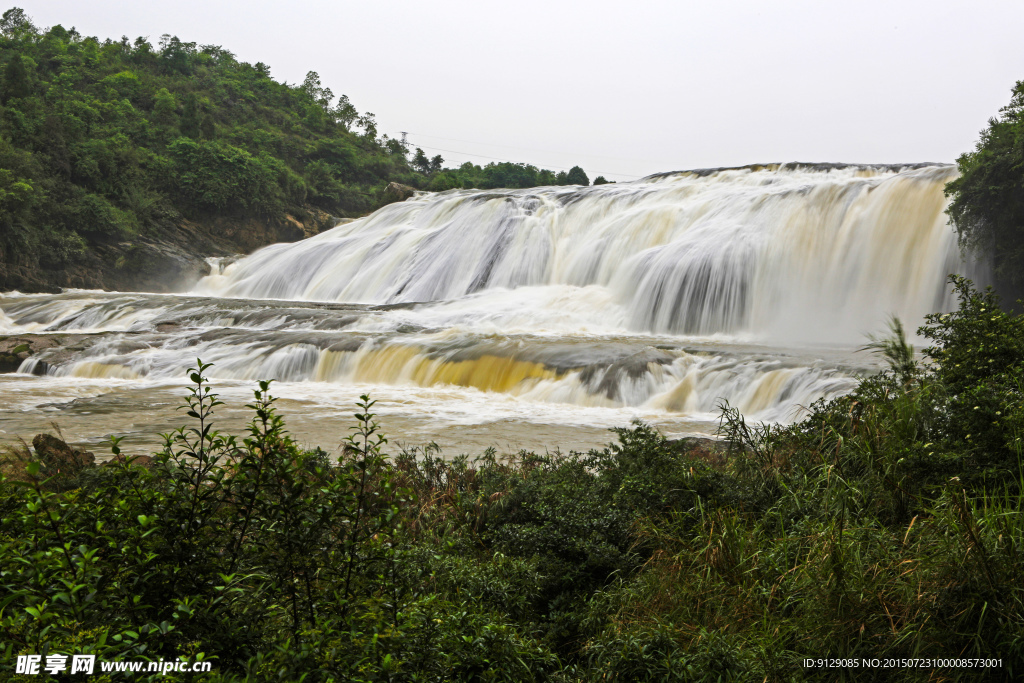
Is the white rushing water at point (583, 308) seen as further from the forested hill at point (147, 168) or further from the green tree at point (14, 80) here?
the green tree at point (14, 80)

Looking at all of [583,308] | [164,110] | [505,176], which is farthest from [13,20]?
[583,308]

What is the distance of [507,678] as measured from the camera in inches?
120

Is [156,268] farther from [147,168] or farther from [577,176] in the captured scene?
[577,176]

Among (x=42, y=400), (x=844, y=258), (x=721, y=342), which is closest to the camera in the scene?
(x=42, y=400)

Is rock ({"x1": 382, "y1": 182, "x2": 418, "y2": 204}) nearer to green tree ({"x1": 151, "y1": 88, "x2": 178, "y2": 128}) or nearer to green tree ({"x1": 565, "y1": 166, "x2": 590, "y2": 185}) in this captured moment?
green tree ({"x1": 151, "y1": 88, "x2": 178, "y2": 128})

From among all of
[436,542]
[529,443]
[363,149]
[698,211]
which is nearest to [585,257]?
[698,211]

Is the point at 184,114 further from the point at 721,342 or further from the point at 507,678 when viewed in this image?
the point at 507,678

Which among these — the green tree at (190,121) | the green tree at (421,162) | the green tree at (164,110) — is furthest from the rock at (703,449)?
the green tree at (421,162)

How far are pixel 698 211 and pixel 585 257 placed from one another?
4.21m

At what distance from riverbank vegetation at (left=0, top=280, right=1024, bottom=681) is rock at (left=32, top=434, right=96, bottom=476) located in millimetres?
69

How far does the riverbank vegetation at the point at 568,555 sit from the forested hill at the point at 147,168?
32.6 metres

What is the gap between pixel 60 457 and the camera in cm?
604

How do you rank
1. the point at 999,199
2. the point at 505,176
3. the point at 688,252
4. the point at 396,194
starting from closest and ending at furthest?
the point at 999,199 → the point at 688,252 → the point at 396,194 → the point at 505,176

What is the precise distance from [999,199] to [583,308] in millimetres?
10620
